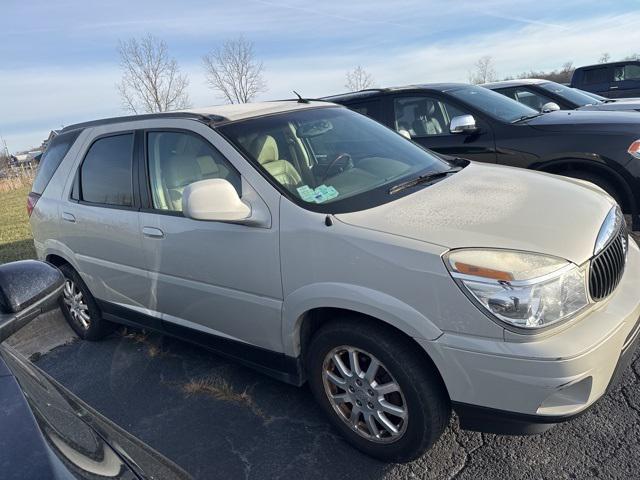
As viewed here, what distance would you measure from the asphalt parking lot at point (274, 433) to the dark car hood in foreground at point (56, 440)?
4.09 ft

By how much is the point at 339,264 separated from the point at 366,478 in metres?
1.06

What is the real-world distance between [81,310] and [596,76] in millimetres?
15807

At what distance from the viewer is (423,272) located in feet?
6.89

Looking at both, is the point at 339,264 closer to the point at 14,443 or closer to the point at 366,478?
the point at 366,478

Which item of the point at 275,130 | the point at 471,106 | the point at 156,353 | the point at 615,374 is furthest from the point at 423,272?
the point at 471,106

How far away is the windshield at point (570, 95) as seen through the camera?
27.2 ft

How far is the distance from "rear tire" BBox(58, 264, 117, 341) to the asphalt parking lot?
0.44 m

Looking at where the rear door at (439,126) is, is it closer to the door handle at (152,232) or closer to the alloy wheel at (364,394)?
the door handle at (152,232)

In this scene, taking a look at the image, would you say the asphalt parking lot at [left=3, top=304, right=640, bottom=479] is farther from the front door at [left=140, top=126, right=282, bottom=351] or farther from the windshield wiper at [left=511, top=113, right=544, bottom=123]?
the windshield wiper at [left=511, top=113, right=544, bottom=123]

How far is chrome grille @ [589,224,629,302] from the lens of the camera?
219 cm

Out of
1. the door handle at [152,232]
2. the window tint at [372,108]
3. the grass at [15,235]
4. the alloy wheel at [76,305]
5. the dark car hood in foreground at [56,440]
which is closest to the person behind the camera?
the dark car hood in foreground at [56,440]

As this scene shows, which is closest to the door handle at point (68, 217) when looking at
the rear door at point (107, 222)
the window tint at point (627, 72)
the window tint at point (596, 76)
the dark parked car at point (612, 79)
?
the rear door at point (107, 222)

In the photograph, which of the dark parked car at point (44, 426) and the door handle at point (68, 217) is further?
the door handle at point (68, 217)

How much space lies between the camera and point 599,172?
4.69 meters
